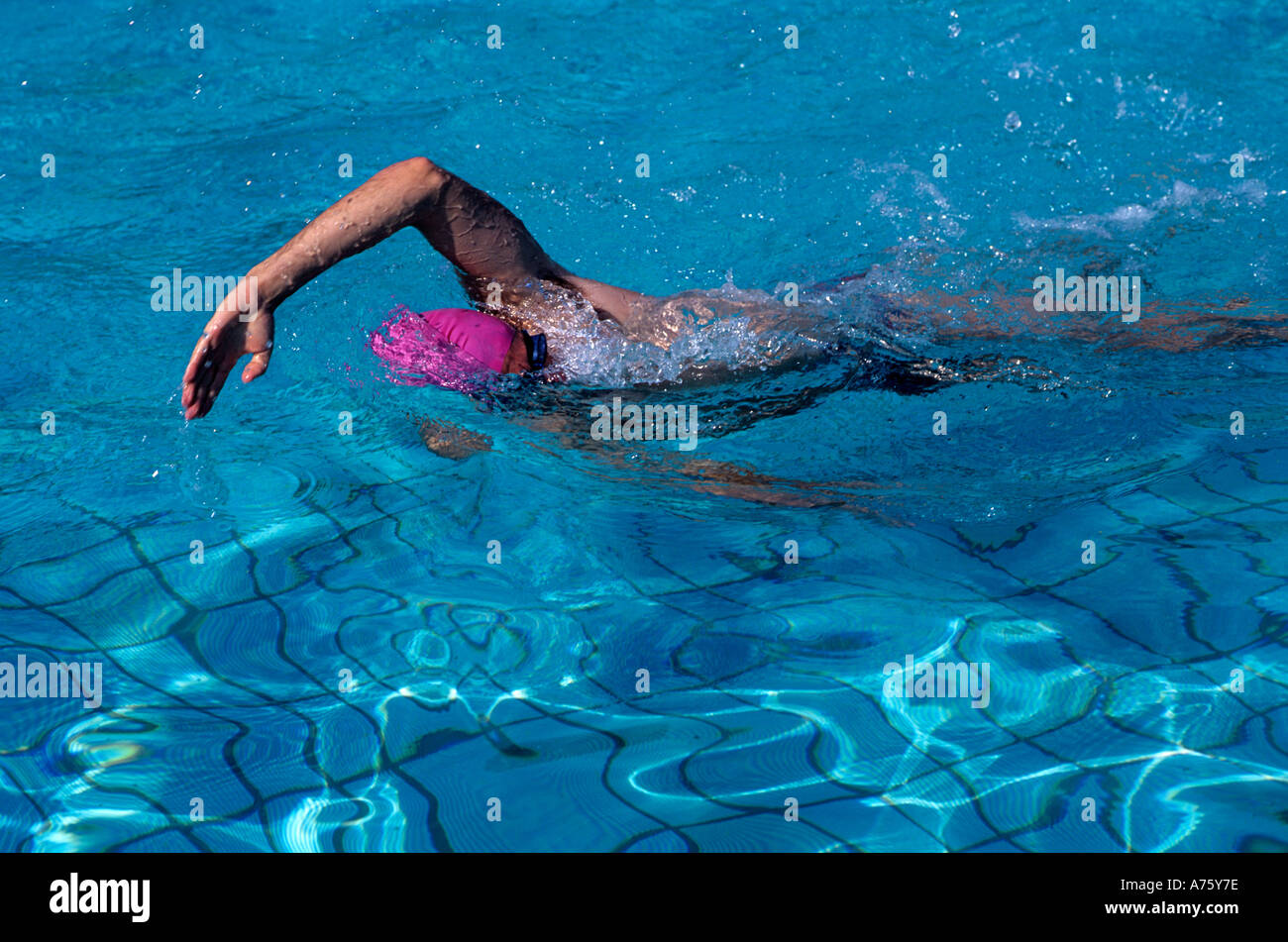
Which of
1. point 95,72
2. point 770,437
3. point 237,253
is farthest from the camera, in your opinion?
point 95,72

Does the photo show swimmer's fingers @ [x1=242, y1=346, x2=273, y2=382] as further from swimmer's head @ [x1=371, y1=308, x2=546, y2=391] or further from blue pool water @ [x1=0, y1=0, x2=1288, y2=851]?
blue pool water @ [x1=0, y1=0, x2=1288, y2=851]

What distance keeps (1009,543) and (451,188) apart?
2266 millimetres

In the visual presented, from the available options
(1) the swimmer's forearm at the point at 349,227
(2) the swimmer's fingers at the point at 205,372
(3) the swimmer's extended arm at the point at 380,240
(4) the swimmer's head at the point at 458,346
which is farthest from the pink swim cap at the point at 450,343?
(2) the swimmer's fingers at the point at 205,372

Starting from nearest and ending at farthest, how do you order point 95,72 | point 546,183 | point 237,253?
point 237,253 → point 546,183 → point 95,72

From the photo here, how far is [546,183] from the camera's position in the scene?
6.29 m

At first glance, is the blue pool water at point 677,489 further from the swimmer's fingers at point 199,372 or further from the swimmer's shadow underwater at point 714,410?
the swimmer's fingers at point 199,372

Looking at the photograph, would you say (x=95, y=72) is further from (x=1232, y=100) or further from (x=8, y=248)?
(x=1232, y=100)

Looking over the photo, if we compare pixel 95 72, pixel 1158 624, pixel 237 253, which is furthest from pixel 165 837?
pixel 95 72

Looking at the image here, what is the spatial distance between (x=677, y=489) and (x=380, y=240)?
4.75 ft

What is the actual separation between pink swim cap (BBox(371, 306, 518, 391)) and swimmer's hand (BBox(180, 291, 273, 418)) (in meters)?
0.80

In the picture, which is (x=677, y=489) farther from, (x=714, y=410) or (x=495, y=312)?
(x=495, y=312)

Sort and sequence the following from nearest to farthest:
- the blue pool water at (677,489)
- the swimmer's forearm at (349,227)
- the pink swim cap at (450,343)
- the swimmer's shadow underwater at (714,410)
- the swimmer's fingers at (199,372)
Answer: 1. the swimmer's fingers at (199,372)
2. the blue pool water at (677,489)
3. the swimmer's forearm at (349,227)
4. the pink swim cap at (450,343)
5. the swimmer's shadow underwater at (714,410)

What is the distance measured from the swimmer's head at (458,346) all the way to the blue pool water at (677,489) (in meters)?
0.27

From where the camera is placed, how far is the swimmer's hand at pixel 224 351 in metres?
2.95
